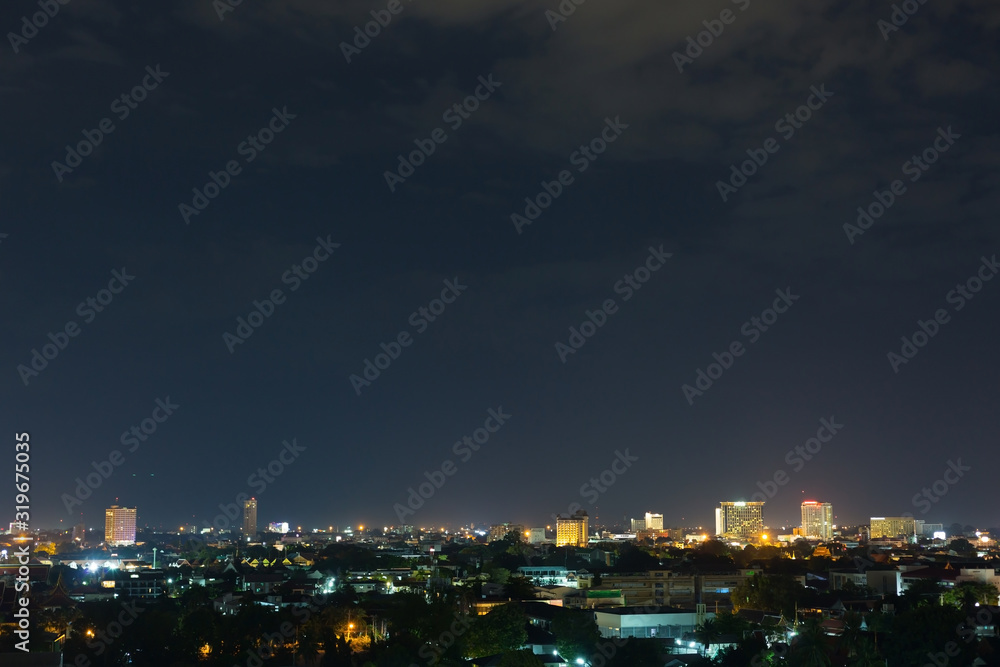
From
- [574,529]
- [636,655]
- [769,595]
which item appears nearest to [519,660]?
[636,655]

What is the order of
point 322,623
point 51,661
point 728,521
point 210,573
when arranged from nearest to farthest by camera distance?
1. point 51,661
2. point 322,623
3. point 210,573
4. point 728,521

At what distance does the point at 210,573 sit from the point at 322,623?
22878 millimetres

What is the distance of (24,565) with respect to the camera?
13.0 m

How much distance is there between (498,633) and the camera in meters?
19.4

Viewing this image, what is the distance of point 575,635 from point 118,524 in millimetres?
90202

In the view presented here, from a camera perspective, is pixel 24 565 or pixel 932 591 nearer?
pixel 24 565

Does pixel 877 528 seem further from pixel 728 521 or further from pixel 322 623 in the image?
pixel 322 623

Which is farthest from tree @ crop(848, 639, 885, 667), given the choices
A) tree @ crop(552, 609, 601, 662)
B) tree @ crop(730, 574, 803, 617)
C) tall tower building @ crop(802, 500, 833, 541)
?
tall tower building @ crop(802, 500, 833, 541)

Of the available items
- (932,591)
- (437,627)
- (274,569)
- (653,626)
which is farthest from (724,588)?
(274,569)

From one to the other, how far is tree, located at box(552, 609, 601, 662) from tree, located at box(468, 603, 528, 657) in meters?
0.70

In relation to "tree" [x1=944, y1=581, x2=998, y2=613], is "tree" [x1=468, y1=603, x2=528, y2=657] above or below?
above

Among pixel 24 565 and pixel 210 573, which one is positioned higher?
pixel 24 565

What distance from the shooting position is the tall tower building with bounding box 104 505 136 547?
3937 inches

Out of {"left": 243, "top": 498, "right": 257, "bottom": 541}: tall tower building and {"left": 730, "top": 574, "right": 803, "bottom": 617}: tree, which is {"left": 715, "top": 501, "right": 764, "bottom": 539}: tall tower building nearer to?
{"left": 243, "top": 498, "right": 257, "bottom": 541}: tall tower building
